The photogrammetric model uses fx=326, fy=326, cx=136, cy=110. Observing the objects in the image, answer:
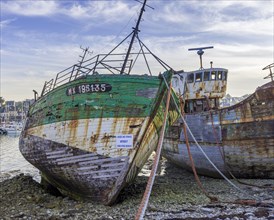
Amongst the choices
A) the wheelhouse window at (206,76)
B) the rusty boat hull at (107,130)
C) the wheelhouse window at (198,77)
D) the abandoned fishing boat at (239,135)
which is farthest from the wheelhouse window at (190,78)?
the rusty boat hull at (107,130)

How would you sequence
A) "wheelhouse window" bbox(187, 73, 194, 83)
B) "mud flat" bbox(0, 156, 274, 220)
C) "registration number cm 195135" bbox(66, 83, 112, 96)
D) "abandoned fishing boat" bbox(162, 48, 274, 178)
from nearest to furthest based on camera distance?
"mud flat" bbox(0, 156, 274, 220) < "registration number cm 195135" bbox(66, 83, 112, 96) < "abandoned fishing boat" bbox(162, 48, 274, 178) < "wheelhouse window" bbox(187, 73, 194, 83)

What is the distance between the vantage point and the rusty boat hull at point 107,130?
8539 mm

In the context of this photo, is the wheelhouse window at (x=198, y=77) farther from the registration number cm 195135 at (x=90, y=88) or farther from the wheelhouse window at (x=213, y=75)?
the registration number cm 195135 at (x=90, y=88)

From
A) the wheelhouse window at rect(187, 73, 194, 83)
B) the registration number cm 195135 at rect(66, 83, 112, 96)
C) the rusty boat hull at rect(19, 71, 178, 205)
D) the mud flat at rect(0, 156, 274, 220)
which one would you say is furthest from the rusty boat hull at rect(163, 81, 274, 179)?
the registration number cm 195135 at rect(66, 83, 112, 96)

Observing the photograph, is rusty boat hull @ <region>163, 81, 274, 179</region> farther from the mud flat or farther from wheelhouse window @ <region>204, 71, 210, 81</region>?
wheelhouse window @ <region>204, 71, 210, 81</region>

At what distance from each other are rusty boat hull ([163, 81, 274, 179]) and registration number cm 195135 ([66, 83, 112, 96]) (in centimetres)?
639

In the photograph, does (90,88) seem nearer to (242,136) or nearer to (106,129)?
(106,129)

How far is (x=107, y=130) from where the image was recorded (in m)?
8.63

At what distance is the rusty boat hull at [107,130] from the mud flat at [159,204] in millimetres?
587

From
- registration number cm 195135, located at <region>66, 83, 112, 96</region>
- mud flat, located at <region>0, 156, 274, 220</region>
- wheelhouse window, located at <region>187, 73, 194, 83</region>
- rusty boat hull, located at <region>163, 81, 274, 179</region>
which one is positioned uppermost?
wheelhouse window, located at <region>187, 73, 194, 83</region>

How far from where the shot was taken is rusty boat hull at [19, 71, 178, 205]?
8.54m

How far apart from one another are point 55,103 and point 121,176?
3148 mm

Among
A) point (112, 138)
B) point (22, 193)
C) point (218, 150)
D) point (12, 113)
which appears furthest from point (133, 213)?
point (12, 113)

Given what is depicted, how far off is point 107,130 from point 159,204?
2493mm
